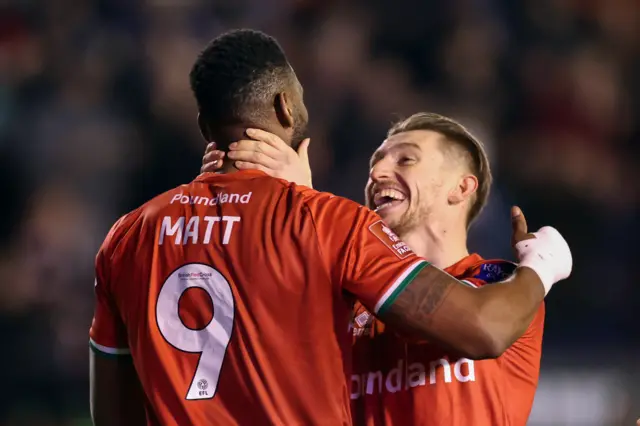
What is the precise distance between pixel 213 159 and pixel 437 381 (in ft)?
3.52

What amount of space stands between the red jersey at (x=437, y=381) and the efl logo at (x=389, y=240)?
470 millimetres

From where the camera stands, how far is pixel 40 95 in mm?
7367

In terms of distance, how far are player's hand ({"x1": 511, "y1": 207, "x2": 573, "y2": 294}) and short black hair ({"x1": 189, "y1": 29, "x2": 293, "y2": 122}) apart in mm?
938

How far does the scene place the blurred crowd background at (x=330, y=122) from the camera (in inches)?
250

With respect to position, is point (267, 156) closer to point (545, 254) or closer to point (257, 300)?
point (257, 300)

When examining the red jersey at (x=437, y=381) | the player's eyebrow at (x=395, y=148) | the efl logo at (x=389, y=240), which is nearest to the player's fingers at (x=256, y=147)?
the efl logo at (x=389, y=240)

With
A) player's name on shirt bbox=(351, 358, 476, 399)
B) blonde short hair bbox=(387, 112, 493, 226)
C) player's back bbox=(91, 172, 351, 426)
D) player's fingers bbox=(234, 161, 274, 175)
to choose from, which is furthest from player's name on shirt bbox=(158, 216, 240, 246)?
blonde short hair bbox=(387, 112, 493, 226)

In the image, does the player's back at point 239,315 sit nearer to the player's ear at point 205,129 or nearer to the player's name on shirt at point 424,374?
the player's ear at point 205,129

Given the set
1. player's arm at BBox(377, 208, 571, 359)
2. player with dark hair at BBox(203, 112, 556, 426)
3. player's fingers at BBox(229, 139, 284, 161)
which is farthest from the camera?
player with dark hair at BBox(203, 112, 556, 426)

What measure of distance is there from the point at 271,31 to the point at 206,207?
5109 mm

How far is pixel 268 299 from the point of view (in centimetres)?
268

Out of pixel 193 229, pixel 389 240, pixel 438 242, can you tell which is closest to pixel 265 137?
pixel 193 229

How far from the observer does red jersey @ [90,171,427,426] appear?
2.66 meters

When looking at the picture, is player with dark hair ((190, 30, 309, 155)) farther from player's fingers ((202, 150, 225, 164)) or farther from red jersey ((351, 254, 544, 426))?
red jersey ((351, 254, 544, 426))
